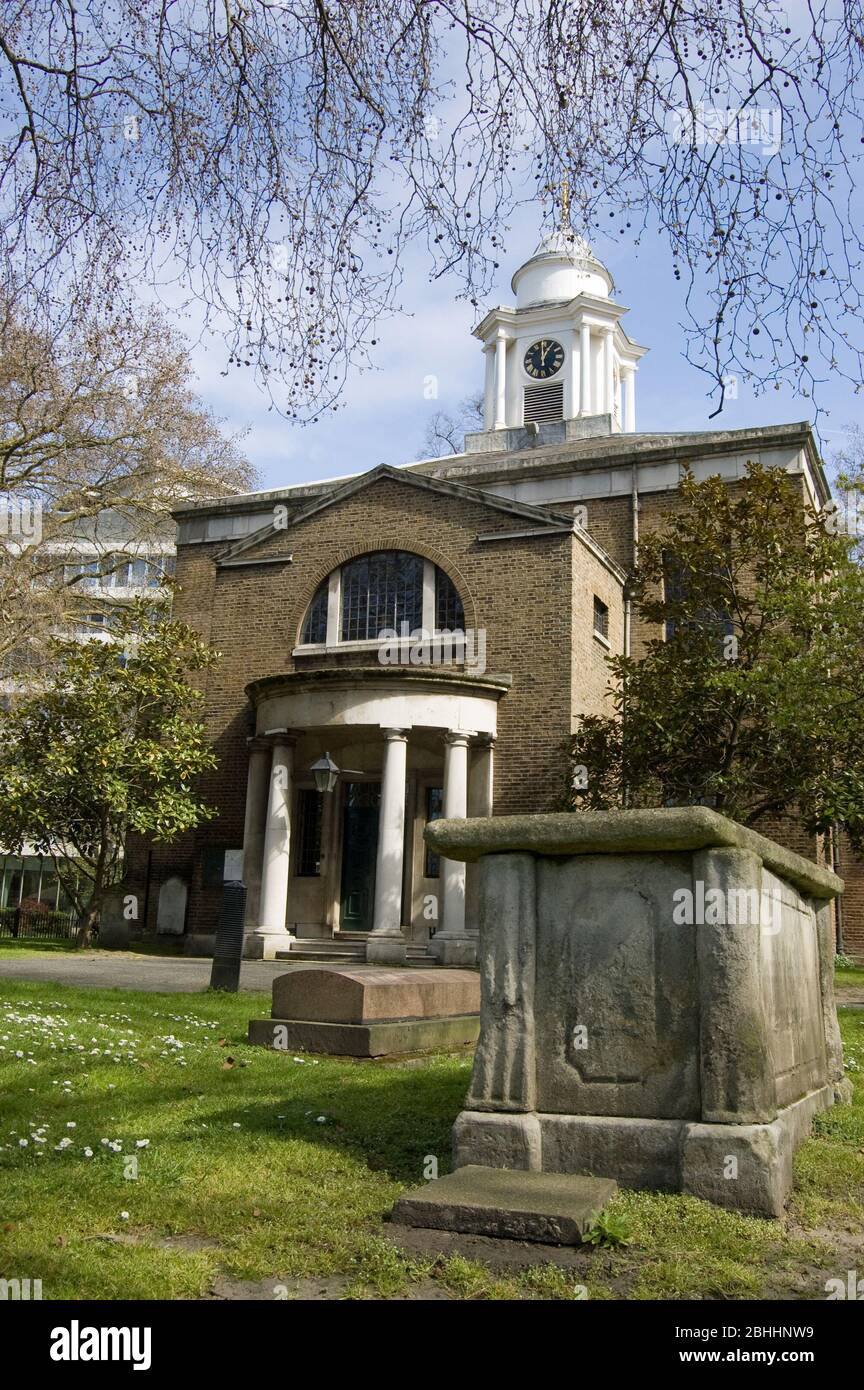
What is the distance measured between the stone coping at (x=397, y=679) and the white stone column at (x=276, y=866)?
3.43 feet

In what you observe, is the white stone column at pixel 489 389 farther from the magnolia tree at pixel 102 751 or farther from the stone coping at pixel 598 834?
the stone coping at pixel 598 834

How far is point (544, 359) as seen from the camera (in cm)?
4238

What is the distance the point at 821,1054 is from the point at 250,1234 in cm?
443

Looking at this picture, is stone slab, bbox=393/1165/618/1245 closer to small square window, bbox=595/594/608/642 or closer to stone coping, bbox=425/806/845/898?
stone coping, bbox=425/806/845/898

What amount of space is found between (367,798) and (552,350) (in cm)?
2353

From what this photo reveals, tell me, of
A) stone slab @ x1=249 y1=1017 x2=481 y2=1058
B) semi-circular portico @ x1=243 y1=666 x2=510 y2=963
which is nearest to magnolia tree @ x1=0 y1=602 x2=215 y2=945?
semi-circular portico @ x1=243 y1=666 x2=510 y2=963

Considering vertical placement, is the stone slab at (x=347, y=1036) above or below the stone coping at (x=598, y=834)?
below

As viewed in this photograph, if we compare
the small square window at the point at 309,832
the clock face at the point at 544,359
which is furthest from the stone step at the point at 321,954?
the clock face at the point at 544,359

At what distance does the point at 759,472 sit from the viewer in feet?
63.0

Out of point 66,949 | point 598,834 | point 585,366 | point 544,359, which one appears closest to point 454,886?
point 66,949

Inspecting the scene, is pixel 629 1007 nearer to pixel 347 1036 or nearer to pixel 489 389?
pixel 347 1036

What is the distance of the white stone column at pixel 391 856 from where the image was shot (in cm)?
2092

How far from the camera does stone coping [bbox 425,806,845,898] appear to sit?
5262 mm
